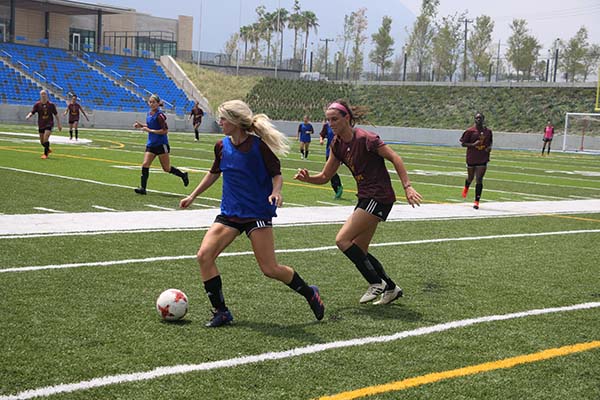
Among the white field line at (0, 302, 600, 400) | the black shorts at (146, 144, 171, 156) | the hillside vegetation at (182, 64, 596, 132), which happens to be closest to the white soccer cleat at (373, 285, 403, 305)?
the white field line at (0, 302, 600, 400)

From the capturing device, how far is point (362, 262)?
306 inches

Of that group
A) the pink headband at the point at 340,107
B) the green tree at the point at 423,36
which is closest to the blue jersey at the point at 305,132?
the pink headband at the point at 340,107

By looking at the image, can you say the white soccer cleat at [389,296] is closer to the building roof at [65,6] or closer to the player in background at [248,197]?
the player in background at [248,197]

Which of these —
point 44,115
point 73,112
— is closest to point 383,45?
point 73,112

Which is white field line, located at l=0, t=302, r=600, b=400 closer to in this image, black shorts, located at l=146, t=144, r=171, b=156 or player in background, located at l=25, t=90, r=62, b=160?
black shorts, located at l=146, t=144, r=171, b=156

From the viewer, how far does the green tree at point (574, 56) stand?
76.6m

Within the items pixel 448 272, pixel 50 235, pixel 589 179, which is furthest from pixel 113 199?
pixel 589 179

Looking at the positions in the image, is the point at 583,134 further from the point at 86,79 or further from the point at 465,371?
the point at 465,371

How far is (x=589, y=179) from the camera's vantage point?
89.6ft

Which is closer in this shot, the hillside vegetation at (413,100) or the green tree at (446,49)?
the hillside vegetation at (413,100)

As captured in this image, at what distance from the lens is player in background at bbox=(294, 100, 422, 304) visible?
25.2 feet

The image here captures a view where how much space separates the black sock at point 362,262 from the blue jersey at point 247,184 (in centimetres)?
115

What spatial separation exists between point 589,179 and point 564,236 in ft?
50.0

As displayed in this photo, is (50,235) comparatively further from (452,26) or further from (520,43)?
(452,26)
